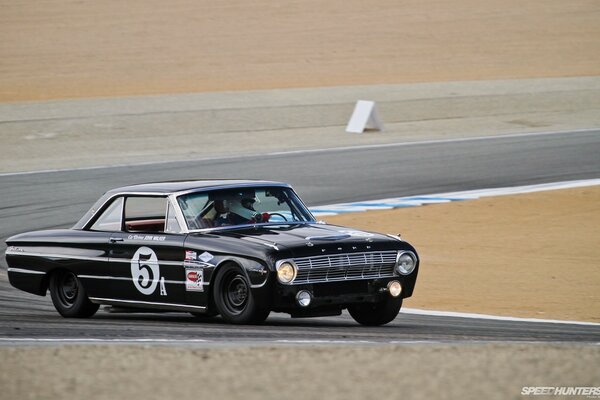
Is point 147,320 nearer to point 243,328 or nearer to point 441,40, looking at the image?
point 243,328

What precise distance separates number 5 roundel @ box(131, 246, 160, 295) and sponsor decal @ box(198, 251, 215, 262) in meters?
0.56

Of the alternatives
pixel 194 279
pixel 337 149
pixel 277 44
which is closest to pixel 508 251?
pixel 194 279

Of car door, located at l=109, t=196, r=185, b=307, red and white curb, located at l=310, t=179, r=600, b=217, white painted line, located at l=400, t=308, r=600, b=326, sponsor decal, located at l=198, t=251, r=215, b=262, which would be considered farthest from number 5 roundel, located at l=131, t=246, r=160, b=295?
red and white curb, located at l=310, t=179, r=600, b=217

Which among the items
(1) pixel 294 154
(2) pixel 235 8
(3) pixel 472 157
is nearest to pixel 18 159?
(1) pixel 294 154

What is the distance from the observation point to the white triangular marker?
30719mm

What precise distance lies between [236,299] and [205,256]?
437mm

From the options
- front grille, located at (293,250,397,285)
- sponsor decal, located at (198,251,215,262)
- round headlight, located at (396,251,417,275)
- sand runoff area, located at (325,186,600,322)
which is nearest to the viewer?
front grille, located at (293,250,397,285)

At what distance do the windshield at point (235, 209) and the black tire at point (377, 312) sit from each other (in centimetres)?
103

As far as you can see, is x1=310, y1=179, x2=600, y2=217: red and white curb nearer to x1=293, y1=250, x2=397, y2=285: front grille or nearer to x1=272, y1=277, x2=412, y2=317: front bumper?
x1=293, y1=250, x2=397, y2=285: front grille

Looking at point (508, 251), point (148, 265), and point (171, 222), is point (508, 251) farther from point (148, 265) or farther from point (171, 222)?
point (148, 265)

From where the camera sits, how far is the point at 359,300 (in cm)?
988

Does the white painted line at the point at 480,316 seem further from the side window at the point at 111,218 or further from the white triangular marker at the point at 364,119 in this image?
the white triangular marker at the point at 364,119

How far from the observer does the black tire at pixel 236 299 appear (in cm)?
967

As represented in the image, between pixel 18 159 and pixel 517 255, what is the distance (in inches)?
543
